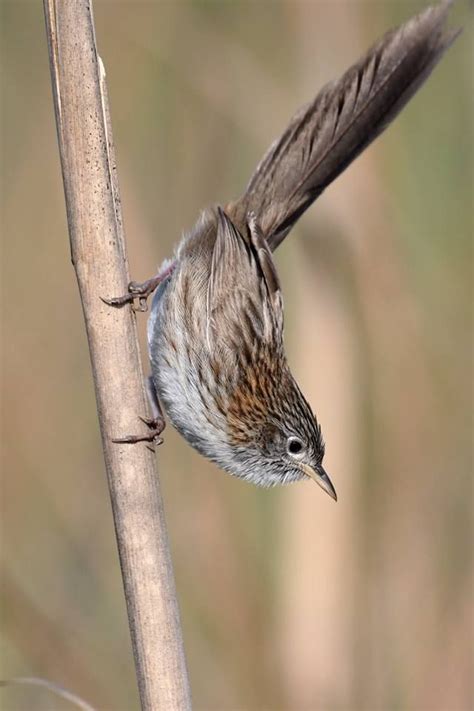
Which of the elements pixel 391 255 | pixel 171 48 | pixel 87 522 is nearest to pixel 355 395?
pixel 391 255

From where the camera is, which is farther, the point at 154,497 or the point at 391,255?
the point at 391,255

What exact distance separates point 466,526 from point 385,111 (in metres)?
1.63

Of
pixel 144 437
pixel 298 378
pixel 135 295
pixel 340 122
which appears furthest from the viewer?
pixel 298 378

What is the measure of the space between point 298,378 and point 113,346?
63.5 inches

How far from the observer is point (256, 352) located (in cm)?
310

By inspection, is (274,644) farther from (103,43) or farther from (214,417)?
(103,43)

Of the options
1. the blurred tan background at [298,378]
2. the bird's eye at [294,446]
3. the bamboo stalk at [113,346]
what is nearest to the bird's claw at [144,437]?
the bamboo stalk at [113,346]

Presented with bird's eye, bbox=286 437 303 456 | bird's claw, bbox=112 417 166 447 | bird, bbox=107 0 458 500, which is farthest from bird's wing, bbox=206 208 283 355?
bird's claw, bbox=112 417 166 447

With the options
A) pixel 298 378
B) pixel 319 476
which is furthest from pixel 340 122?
pixel 319 476

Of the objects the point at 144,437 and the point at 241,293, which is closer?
the point at 144,437

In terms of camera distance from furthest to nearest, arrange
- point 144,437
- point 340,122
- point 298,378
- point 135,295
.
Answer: point 298,378
point 340,122
point 135,295
point 144,437

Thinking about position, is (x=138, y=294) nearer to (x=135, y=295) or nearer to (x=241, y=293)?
(x=135, y=295)

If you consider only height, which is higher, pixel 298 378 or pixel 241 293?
pixel 241 293

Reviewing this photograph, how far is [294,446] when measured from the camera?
305cm
